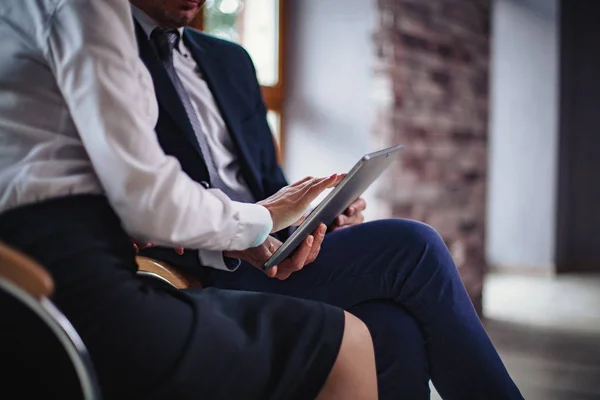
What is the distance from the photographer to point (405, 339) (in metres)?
1.34

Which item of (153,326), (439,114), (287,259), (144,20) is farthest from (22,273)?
(439,114)

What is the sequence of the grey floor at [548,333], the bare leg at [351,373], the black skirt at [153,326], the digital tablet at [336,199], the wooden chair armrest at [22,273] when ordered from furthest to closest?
A: 1. the grey floor at [548,333]
2. the digital tablet at [336,199]
3. the bare leg at [351,373]
4. the black skirt at [153,326]
5. the wooden chair armrest at [22,273]

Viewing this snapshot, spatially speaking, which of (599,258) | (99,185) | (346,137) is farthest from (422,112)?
(599,258)

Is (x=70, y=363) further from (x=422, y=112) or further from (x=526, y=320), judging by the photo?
(x=526, y=320)

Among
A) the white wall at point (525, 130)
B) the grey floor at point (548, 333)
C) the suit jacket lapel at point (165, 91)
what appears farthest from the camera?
the white wall at point (525, 130)

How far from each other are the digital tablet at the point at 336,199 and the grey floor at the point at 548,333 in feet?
3.45

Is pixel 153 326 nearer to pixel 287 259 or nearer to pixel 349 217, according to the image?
pixel 287 259

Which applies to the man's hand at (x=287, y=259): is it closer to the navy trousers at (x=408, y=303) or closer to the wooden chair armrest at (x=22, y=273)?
the navy trousers at (x=408, y=303)

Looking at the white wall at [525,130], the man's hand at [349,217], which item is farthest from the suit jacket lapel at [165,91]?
the white wall at [525,130]

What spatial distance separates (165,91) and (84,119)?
0.54 m

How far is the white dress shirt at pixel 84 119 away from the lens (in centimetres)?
83

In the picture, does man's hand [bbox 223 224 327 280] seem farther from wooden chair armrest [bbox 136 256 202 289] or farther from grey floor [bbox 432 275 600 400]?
grey floor [bbox 432 275 600 400]

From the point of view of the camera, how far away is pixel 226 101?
1543 millimetres

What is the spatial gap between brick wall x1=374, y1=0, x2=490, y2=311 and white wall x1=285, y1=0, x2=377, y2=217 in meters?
0.07
